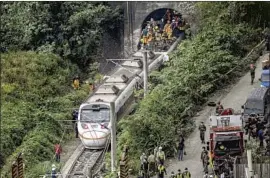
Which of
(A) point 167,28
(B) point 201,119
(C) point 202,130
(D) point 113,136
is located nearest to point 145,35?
(A) point 167,28

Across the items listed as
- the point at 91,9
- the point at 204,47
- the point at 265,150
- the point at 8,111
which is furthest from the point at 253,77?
the point at 91,9

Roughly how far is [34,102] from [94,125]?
7.69 metres

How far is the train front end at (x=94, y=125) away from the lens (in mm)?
33562

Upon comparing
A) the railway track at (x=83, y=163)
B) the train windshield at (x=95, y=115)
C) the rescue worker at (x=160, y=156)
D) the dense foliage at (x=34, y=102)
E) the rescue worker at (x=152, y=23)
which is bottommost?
the railway track at (x=83, y=163)

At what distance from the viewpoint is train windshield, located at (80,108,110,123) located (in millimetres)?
34375

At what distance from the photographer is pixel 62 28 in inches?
1885

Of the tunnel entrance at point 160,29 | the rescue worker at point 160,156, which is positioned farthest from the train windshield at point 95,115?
the tunnel entrance at point 160,29

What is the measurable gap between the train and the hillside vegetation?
2.21m

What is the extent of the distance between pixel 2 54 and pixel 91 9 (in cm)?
652

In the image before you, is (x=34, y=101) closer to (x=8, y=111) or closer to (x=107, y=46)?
(x=8, y=111)

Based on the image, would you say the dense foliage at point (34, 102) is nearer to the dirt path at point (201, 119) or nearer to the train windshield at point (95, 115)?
the train windshield at point (95, 115)

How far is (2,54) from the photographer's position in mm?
46062

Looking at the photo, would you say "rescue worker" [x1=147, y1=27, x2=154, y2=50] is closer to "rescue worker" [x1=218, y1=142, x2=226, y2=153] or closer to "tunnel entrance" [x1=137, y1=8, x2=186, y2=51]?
"tunnel entrance" [x1=137, y1=8, x2=186, y2=51]

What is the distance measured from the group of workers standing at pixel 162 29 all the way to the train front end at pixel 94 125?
34.0ft
